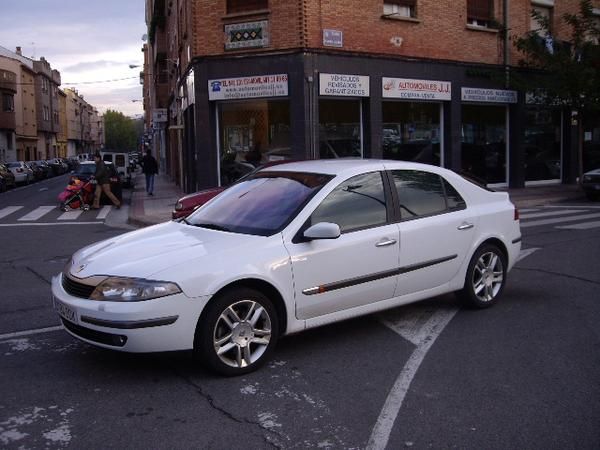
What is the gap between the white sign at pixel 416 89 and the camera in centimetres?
1880

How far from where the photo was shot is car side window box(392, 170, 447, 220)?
5.81 metres

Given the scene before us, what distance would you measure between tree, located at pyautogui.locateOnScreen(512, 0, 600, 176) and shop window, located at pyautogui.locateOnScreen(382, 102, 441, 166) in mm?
3040

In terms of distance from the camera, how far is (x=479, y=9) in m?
20.8

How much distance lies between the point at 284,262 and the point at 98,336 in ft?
4.59

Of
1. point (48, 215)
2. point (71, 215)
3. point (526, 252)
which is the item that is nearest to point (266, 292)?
point (526, 252)

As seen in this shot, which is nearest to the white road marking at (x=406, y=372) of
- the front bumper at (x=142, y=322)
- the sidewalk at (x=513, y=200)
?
the front bumper at (x=142, y=322)

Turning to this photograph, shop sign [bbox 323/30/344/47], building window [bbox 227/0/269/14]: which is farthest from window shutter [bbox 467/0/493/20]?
building window [bbox 227/0/269/14]

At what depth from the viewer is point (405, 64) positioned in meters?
19.0

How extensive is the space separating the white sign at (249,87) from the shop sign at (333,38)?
141cm

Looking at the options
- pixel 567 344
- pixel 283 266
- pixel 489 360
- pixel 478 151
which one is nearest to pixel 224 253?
pixel 283 266

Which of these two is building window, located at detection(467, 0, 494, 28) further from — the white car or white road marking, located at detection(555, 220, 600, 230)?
the white car

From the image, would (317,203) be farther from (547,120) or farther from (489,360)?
(547,120)

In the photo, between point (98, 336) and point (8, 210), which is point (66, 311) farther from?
point (8, 210)

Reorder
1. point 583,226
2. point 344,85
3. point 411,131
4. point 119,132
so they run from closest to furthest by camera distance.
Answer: point 583,226 → point 344,85 → point 411,131 → point 119,132
